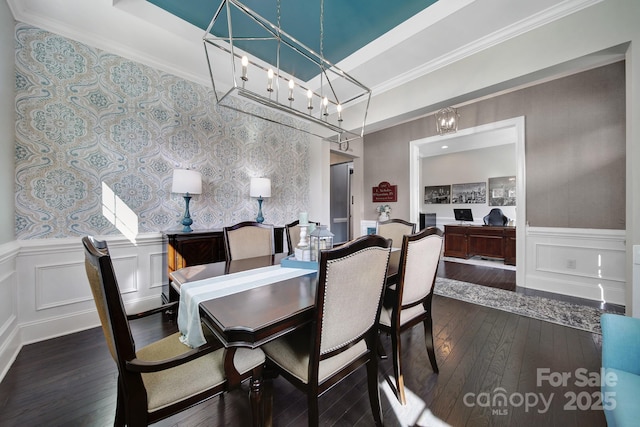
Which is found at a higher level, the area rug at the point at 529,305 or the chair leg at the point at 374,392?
the chair leg at the point at 374,392

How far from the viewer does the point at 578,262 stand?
312cm

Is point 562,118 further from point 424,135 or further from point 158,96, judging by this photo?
point 158,96

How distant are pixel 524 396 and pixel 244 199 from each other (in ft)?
10.8

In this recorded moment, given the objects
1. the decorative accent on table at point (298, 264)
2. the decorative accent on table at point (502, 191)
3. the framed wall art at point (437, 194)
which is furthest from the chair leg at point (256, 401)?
the framed wall art at point (437, 194)

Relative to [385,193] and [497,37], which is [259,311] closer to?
[497,37]

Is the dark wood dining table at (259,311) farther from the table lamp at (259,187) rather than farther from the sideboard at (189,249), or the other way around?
the table lamp at (259,187)

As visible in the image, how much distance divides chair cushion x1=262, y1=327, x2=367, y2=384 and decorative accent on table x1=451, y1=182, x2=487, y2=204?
6864mm

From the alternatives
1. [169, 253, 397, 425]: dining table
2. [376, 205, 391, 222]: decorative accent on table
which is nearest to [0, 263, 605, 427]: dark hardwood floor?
[169, 253, 397, 425]: dining table

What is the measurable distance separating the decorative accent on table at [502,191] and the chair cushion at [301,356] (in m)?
6.84

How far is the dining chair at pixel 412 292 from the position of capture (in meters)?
1.39

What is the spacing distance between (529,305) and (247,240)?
10.9 feet

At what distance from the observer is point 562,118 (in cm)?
327

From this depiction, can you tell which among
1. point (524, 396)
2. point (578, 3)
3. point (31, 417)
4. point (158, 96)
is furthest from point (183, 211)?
point (578, 3)

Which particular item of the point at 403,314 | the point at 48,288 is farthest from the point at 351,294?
the point at 48,288
